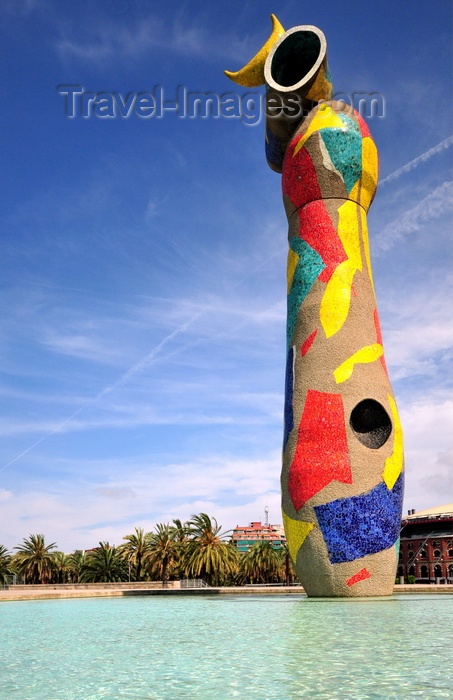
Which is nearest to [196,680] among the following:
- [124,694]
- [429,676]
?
[124,694]

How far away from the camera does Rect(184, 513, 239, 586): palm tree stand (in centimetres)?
3619

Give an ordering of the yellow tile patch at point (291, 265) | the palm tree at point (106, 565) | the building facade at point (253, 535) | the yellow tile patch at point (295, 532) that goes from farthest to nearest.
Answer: the building facade at point (253, 535)
the palm tree at point (106, 565)
the yellow tile patch at point (291, 265)
the yellow tile patch at point (295, 532)

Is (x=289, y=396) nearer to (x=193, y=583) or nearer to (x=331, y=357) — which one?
(x=331, y=357)

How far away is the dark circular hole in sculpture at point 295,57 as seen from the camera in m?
22.1

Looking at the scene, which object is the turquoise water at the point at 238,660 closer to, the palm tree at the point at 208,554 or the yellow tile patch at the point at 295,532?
the yellow tile patch at the point at 295,532

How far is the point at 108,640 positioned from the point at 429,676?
4.30m

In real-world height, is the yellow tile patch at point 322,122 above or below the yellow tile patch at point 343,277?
above

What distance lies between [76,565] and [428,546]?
113ft

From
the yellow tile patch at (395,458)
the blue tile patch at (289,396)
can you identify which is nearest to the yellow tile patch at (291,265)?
the blue tile patch at (289,396)

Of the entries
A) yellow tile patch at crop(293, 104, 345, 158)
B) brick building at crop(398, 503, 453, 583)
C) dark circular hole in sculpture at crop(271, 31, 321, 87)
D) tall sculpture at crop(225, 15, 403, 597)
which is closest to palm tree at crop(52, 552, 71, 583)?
brick building at crop(398, 503, 453, 583)

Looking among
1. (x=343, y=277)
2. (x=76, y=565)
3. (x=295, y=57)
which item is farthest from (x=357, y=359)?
(x=76, y=565)

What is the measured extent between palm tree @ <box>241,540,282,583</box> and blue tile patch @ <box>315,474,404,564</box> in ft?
107

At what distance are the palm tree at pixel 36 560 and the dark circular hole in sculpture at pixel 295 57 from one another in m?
38.0

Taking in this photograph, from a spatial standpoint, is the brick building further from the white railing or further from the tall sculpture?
the tall sculpture
